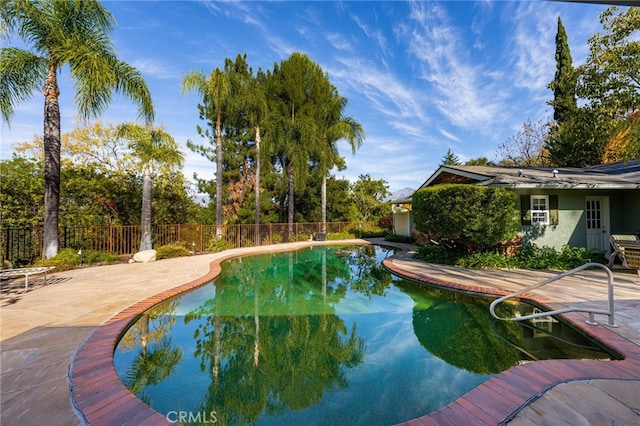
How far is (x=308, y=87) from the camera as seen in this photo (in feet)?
67.2

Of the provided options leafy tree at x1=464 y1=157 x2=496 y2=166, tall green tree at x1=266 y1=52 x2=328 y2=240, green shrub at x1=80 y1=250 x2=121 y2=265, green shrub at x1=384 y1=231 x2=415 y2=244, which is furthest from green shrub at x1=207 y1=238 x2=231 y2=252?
leafy tree at x1=464 y1=157 x2=496 y2=166

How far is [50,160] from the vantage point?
8203 mm

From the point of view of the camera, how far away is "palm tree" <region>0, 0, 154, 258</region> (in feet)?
25.4

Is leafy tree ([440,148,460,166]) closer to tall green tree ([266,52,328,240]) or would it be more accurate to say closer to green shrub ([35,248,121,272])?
tall green tree ([266,52,328,240])

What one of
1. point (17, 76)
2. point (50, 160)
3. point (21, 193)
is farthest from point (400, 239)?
point (17, 76)

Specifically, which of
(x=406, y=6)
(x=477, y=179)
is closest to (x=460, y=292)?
(x=477, y=179)

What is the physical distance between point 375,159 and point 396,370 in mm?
22655

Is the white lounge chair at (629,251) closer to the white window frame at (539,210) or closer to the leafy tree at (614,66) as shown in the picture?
the white window frame at (539,210)

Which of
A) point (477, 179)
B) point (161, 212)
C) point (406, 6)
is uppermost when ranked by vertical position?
point (406, 6)

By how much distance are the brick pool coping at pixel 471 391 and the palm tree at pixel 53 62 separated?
7722 mm

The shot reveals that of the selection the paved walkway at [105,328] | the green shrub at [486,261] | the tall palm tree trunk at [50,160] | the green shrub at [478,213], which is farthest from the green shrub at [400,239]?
the tall palm tree trunk at [50,160]

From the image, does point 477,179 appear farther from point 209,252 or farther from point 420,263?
point 209,252

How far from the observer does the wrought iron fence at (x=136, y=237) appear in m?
8.58

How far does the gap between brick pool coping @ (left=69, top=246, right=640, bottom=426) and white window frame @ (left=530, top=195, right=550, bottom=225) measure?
6.50m
